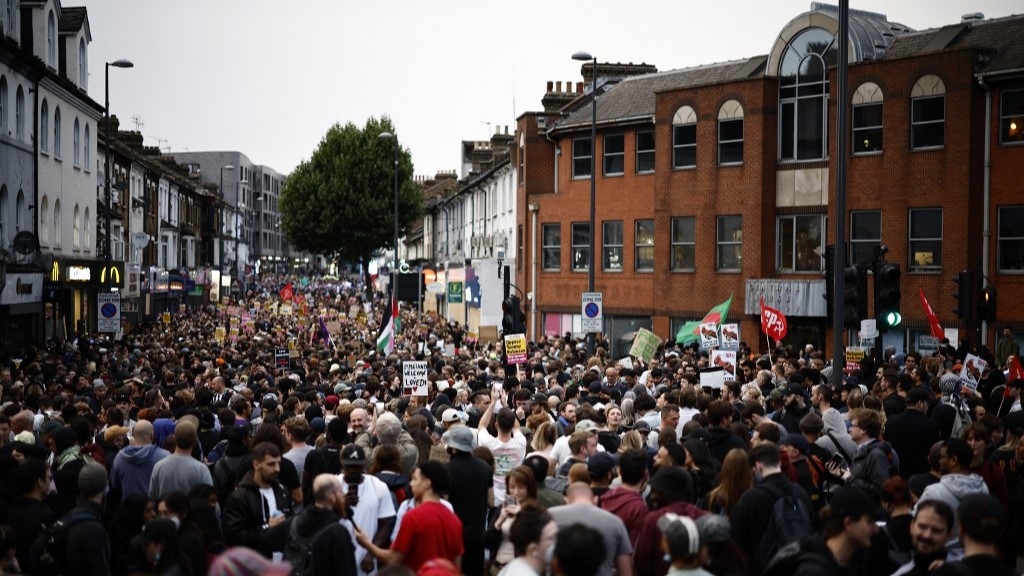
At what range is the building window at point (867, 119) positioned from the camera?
31469 mm

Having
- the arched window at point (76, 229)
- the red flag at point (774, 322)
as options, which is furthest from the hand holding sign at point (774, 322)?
the arched window at point (76, 229)

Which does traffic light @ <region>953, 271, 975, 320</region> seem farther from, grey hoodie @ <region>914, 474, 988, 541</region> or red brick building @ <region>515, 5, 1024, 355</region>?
grey hoodie @ <region>914, 474, 988, 541</region>

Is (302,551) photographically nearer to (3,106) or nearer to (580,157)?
(3,106)

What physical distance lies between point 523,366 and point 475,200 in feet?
128

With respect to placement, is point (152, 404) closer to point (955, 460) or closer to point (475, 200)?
point (955, 460)

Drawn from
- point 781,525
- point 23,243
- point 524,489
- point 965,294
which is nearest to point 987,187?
point 965,294

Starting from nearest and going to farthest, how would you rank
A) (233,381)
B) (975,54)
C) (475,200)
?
1. (233,381)
2. (975,54)
3. (475,200)

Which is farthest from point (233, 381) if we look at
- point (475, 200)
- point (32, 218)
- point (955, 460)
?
point (475, 200)

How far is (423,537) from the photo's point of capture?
7.49 meters

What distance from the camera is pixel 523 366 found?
23.2 metres

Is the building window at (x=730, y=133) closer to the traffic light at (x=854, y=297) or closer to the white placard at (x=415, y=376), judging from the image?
the traffic light at (x=854, y=297)

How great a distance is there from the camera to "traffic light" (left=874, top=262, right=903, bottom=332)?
17453 mm

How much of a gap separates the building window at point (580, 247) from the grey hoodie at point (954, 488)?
104ft

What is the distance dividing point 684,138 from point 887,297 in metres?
19.2
